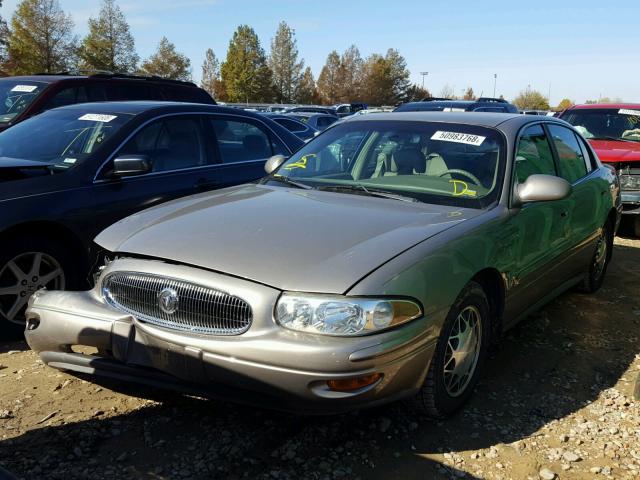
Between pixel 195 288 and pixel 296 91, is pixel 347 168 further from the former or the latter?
pixel 296 91

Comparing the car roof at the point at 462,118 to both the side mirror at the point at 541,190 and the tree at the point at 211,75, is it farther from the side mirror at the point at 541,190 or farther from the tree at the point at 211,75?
the tree at the point at 211,75

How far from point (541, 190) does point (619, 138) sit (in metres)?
6.37

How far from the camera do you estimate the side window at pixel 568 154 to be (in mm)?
4672

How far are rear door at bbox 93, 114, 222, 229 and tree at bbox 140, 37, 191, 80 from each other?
5137 cm

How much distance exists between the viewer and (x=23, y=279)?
4.08 meters

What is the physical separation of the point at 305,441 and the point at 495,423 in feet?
3.33

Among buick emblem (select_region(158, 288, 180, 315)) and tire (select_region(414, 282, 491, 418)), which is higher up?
buick emblem (select_region(158, 288, 180, 315))

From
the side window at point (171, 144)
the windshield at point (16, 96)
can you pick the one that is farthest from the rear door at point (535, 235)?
the windshield at point (16, 96)

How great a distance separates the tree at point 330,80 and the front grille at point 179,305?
75.5 meters

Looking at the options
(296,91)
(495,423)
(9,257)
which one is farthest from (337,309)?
(296,91)

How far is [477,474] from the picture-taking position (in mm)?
2750

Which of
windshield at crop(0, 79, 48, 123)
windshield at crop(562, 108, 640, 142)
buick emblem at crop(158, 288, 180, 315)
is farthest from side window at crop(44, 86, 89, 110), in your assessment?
windshield at crop(562, 108, 640, 142)

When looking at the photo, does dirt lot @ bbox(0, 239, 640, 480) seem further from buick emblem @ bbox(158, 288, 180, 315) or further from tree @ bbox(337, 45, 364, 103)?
tree @ bbox(337, 45, 364, 103)

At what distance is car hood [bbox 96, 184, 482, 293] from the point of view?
2.71 m
